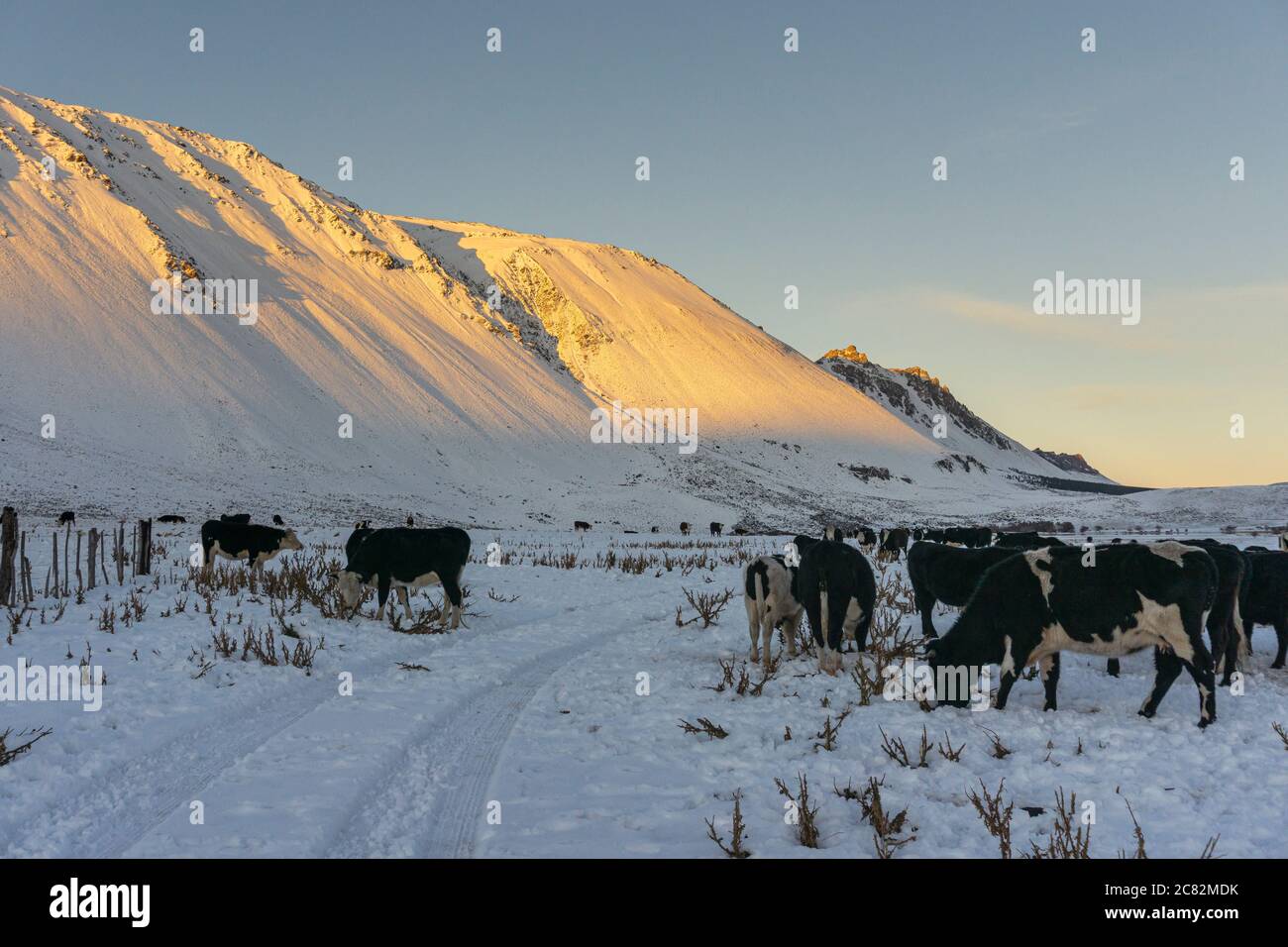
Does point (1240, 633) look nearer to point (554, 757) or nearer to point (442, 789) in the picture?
point (554, 757)

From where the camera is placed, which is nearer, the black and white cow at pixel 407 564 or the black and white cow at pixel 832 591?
the black and white cow at pixel 832 591

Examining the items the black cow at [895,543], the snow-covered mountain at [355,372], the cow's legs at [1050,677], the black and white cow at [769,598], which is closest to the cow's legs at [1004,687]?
the cow's legs at [1050,677]

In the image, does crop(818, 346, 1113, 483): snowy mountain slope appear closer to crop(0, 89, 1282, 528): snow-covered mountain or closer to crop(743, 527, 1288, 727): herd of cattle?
crop(0, 89, 1282, 528): snow-covered mountain

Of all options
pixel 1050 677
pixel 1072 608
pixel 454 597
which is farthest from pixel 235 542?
pixel 1072 608

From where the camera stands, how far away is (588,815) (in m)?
5.08

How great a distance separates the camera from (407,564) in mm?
12500

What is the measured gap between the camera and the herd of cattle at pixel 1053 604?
6.52 meters

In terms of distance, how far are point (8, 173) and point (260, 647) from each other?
98.8 meters

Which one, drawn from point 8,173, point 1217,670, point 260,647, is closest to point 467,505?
point 260,647

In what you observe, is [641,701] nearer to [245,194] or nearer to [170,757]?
[170,757]

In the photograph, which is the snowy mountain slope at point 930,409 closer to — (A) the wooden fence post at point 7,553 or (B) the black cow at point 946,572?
(B) the black cow at point 946,572

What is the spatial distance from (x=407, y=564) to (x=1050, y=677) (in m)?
9.39

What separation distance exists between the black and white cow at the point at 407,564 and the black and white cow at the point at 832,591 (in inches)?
237

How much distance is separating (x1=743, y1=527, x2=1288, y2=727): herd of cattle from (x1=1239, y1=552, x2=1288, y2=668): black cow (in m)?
0.01
